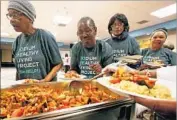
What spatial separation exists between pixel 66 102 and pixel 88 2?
4.34 metres

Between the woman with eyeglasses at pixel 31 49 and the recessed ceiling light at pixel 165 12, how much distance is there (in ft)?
14.9

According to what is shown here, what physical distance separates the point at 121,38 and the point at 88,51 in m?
0.52

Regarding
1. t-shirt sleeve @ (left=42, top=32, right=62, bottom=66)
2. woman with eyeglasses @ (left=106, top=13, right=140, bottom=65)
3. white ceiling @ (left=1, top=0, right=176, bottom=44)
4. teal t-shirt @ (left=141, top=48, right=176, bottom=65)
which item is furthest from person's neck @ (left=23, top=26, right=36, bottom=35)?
white ceiling @ (left=1, top=0, right=176, bottom=44)

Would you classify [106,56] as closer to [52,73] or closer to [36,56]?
[52,73]

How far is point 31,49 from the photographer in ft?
4.91

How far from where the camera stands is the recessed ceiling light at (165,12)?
516 cm

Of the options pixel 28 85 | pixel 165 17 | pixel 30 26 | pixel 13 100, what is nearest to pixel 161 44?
pixel 30 26

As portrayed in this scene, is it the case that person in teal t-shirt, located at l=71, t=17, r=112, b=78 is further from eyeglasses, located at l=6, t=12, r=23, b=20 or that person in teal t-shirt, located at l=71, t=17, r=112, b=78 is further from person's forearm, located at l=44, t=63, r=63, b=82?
eyeglasses, located at l=6, t=12, r=23, b=20

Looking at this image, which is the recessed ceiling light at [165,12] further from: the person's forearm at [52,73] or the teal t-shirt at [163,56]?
the person's forearm at [52,73]

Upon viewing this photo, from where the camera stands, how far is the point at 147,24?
23.8 feet

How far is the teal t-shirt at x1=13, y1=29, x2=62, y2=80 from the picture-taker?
148 centimetres

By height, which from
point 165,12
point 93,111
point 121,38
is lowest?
point 93,111

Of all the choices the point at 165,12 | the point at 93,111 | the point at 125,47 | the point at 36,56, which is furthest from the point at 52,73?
the point at 165,12

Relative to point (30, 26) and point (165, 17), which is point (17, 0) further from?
point (165, 17)
